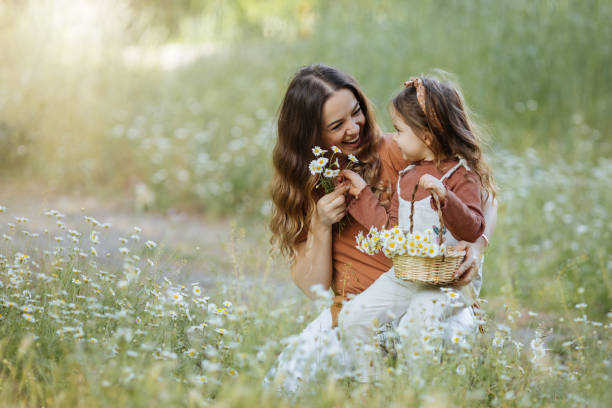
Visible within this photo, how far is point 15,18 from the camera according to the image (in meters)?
7.00

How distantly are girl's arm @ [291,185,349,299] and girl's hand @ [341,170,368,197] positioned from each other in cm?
3

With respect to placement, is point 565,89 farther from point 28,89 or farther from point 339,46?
point 28,89

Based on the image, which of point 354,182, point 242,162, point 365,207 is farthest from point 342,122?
point 242,162

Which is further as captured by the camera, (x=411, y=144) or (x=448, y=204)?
(x=411, y=144)

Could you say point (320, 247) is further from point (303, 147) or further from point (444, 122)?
point (444, 122)

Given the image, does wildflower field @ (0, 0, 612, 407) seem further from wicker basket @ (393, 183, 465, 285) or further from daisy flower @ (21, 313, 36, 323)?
wicker basket @ (393, 183, 465, 285)

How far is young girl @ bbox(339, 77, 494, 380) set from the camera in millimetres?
2223

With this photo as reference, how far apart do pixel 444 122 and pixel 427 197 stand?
34 centimetres

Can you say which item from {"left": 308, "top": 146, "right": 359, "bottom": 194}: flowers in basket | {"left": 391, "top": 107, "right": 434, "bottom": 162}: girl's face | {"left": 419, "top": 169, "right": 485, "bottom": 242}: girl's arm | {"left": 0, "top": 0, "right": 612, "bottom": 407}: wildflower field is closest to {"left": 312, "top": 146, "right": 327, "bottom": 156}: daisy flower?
{"left": 308, "top": 146, "right": 359, "bottom": 194}: flowers in basket

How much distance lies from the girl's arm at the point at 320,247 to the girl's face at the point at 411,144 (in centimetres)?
28

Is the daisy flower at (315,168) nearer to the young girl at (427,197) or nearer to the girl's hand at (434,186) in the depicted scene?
the young girl at (427,197)

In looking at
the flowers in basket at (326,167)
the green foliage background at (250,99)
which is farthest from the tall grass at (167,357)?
the green foliage background at (250,99)

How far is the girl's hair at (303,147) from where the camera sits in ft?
8.70

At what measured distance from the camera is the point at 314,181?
2641 mm
